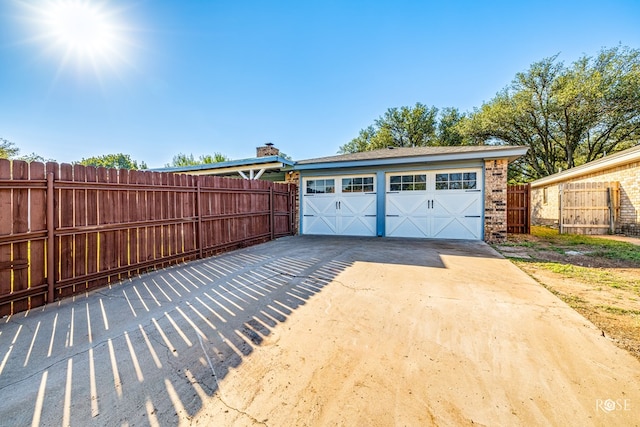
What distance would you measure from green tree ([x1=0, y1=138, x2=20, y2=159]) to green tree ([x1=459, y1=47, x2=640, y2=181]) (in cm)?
4160

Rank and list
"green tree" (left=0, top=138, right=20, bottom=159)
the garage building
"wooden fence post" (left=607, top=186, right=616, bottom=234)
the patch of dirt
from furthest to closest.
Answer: "green tree" (left=0, top=138, right=20, bottom=159) < "wooden fence post" (left=607, top=186, right=616, bottom=234) < the garage building < the patch of dirt

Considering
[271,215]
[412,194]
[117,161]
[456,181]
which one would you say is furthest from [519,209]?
[117,161]

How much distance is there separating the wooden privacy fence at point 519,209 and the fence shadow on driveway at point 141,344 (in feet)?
29.1

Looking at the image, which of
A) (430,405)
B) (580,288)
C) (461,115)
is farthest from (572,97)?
(430,405)

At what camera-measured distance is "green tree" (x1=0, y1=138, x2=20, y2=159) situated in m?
24.9

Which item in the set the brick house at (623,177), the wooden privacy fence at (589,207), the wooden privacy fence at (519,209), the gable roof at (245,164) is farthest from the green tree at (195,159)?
the brick house at (623,177)

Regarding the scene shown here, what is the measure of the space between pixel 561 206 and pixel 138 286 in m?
13.7

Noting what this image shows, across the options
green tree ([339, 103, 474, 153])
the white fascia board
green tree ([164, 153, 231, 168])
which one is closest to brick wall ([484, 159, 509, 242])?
the white fascia board

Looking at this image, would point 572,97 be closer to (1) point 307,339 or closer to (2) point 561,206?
(2) point 561,206

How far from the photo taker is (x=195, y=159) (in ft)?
117

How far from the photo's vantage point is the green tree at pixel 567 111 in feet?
49.3

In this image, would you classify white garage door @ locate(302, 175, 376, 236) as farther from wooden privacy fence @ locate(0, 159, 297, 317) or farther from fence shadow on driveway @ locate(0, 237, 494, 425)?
fence shadow on driveway @ locate(0, 237, 494, 425)

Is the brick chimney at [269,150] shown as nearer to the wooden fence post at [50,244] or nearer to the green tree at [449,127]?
the wooden fence post at [50,244]

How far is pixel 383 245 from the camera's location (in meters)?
7.18
